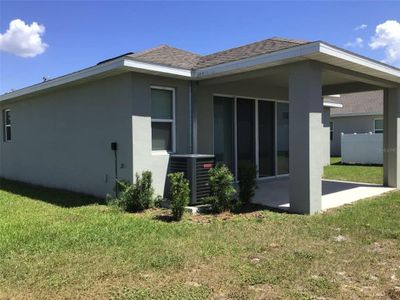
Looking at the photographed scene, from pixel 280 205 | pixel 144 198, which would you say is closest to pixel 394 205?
pixel 280 205

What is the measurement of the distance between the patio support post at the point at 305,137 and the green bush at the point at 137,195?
2.91 metres

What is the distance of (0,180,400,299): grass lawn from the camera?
4.01m

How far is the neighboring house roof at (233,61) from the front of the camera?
7.36 metres

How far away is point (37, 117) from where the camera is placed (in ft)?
41.0

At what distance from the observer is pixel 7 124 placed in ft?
49.6

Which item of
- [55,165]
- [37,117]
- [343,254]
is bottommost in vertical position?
[343,254]

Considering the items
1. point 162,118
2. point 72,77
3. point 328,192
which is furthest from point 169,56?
point 328,192

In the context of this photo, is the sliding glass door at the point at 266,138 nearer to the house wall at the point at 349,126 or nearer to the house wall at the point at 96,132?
the house wall at the point at 96,132

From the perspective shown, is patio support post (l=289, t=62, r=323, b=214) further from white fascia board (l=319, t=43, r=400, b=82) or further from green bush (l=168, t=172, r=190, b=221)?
green bush (l=168, t=172, r=190, b=221)

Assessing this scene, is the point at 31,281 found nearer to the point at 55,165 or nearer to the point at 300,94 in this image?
the point at 300,94

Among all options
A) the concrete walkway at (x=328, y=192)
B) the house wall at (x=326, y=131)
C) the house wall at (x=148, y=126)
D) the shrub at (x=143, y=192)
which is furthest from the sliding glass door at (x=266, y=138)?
the house wall at (x=326, y=131)

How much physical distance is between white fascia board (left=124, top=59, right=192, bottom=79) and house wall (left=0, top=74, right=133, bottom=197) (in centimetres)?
51

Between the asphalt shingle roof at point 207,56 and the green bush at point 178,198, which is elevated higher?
the asphalt shingle roof at point 207,56

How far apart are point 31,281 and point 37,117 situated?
929 centimetres
